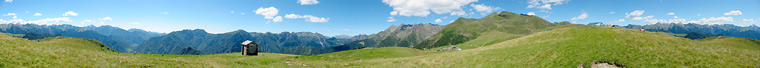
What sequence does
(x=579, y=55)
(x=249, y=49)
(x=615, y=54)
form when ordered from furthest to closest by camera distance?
(x=249, y=49)
(x=579, y=55)
(x=615, y=54)

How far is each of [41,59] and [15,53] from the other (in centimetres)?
145

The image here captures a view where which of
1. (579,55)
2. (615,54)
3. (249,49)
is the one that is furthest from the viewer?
(249,49)

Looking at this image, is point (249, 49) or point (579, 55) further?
point (249, 49)

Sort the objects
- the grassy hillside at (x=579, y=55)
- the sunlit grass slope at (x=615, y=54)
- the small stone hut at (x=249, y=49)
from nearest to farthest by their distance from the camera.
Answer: the grassy hillside at (x=579, y=55) < the sunlit grass slope at (x=615, y=54) < the small stone hut at (x=249, y=49)

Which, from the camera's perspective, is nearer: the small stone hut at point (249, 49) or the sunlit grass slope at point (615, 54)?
the sunlit grass slope at point (615, 54)

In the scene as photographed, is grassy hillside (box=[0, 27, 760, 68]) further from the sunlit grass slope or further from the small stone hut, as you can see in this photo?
the small stone hut

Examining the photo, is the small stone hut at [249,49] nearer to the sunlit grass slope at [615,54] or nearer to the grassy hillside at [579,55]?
the grassy hillside at [579,55]

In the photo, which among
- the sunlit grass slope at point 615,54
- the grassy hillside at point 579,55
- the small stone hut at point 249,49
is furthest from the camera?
the small stone hut at point 249,49

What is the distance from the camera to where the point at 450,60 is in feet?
96.1

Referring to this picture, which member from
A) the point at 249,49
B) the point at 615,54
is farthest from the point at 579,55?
the point at 249,49

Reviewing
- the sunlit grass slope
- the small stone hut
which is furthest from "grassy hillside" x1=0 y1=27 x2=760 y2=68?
the small stone hut

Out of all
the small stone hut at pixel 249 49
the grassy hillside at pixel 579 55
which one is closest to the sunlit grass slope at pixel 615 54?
the grassy hillside at pixel 579 55

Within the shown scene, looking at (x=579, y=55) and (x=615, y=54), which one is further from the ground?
(x=615, y=54)

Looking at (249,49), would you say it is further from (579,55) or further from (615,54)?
(615,54)
